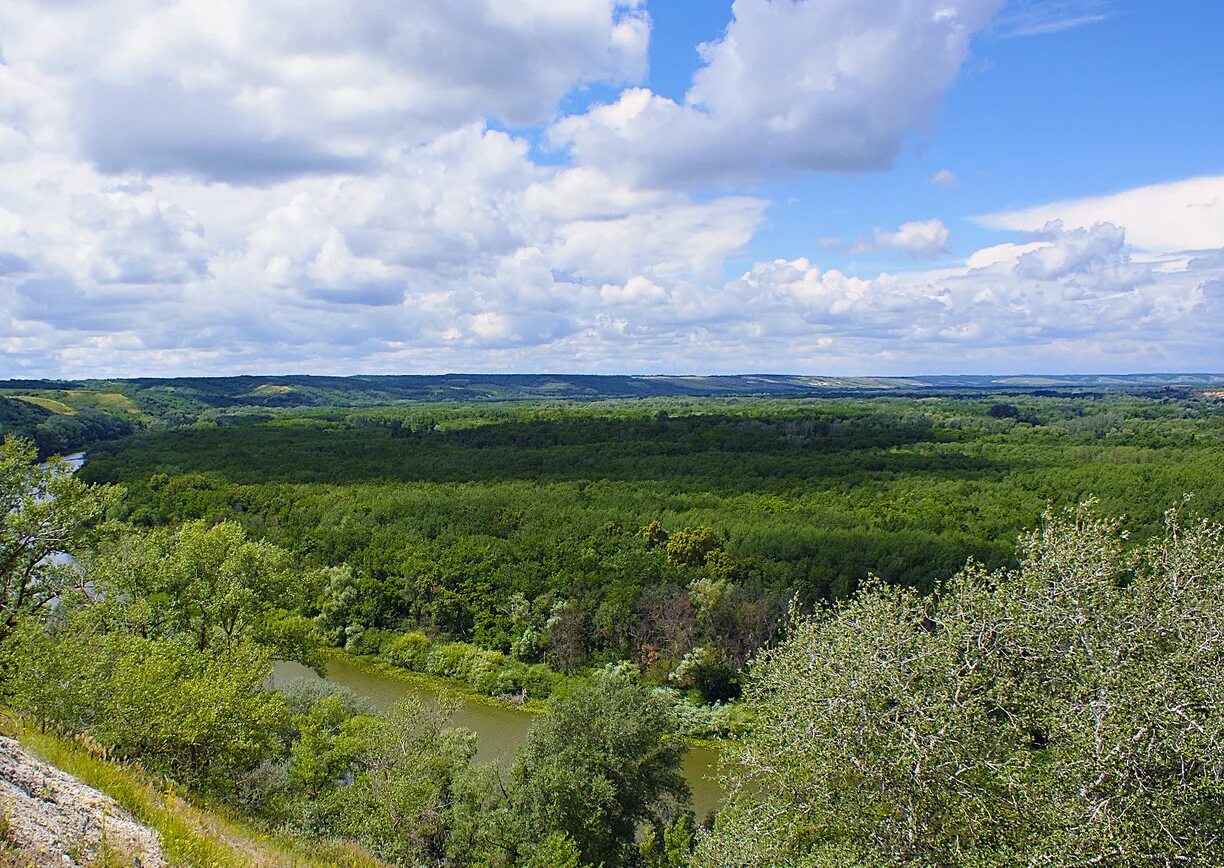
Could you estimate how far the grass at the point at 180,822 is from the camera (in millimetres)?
8664

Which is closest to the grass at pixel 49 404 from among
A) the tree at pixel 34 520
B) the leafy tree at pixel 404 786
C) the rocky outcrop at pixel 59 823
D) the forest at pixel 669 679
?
the forest at pixel 669 679

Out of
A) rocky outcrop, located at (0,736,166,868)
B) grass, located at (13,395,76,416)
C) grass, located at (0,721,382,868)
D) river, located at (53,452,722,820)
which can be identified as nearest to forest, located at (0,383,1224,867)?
grass, located at (0,721,382,868)

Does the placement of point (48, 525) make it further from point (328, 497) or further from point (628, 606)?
point (328, 497)

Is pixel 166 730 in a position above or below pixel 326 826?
above

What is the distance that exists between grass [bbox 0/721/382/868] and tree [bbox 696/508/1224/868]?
809 cm

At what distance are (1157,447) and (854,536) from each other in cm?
6654

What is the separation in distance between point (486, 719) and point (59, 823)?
105 ft

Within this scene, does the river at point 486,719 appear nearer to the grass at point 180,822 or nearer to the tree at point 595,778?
the tree at point 595,778

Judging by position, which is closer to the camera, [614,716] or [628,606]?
[614,716]

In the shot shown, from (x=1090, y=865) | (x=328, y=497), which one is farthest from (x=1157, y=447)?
(x=1090, y=865)

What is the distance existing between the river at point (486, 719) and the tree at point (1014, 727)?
13810 millimetres

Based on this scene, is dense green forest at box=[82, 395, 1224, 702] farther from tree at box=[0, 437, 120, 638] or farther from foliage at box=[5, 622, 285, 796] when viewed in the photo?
foliage at box=[5, 622, 285, 796]

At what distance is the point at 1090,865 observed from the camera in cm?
1082

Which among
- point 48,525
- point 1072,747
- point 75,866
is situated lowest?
point 1072,747
